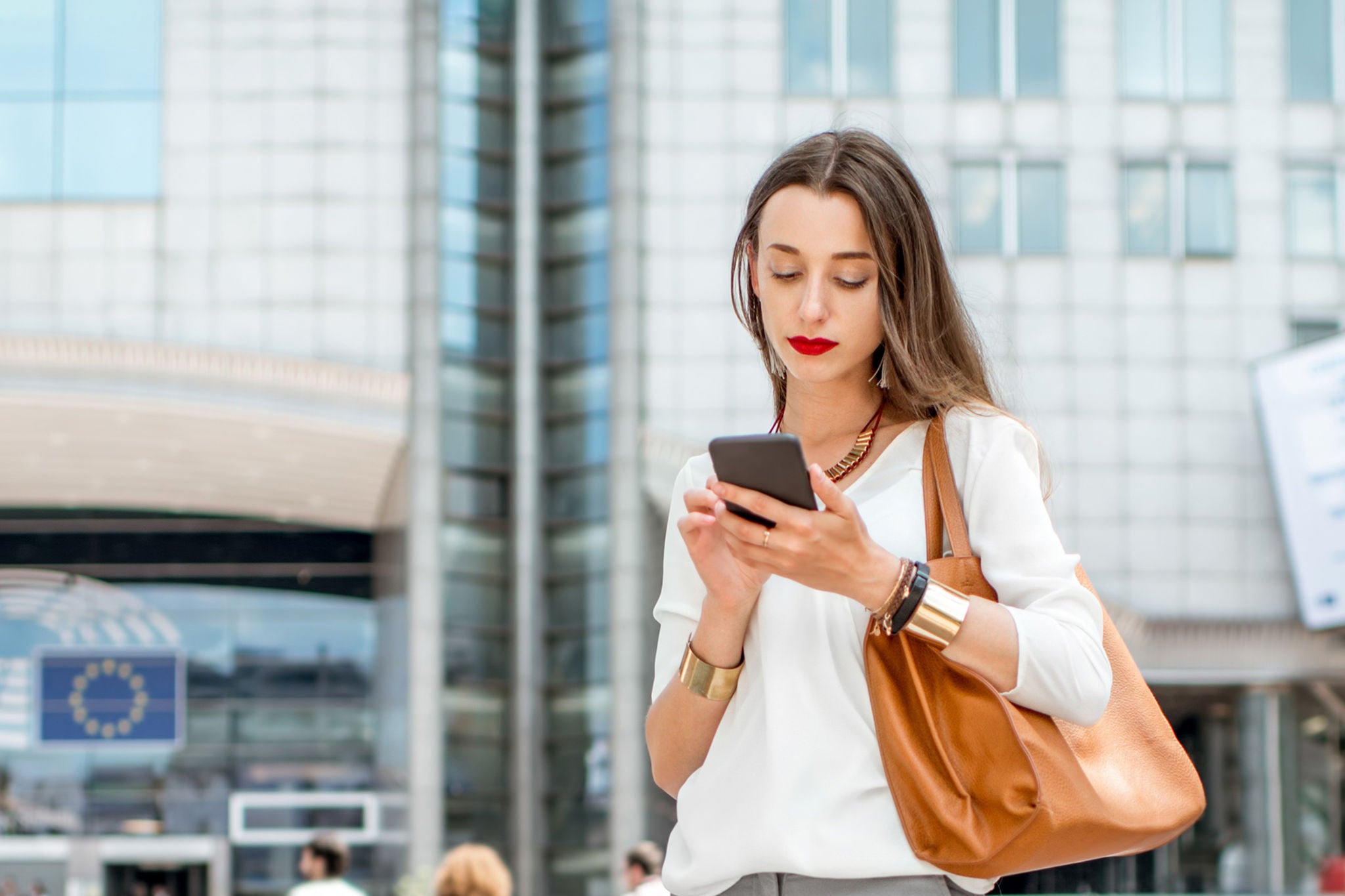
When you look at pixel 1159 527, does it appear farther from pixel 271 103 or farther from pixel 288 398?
pixel 271 103

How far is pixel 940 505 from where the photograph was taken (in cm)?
164

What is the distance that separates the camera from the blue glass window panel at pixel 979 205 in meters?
21.1

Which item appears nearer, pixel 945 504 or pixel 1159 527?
pixel 945 504

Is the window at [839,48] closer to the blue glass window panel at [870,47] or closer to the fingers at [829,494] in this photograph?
the blue glass window panel at [870,47]

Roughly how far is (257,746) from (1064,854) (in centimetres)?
2378

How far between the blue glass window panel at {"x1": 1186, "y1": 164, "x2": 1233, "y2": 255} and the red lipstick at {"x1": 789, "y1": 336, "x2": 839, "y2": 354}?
20524mm

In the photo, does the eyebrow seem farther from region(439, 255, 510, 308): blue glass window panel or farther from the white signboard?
region(439, 255, 510, 308): blue glass window panel

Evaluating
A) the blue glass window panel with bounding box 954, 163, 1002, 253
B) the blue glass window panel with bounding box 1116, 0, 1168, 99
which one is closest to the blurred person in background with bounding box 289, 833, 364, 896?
the blue glass window panel with bounding box 954, 163, 1002, 253

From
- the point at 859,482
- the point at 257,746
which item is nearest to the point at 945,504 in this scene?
the point at 859,482

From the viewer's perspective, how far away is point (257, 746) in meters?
24.0

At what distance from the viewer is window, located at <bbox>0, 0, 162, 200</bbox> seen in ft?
71.4

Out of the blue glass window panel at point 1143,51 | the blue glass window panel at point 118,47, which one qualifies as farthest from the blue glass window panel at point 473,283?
the blue glass window panel at point 1143,51

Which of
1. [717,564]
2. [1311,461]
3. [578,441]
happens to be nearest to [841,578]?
[717,564]

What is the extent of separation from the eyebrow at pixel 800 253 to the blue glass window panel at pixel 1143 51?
20.8 metres
